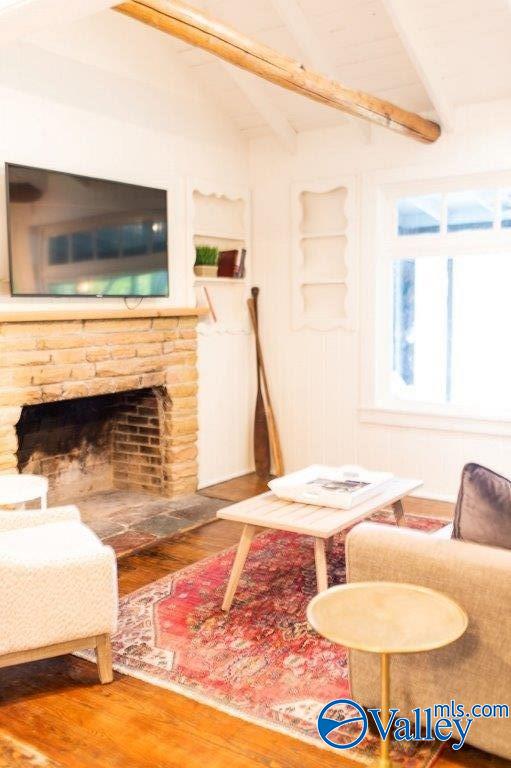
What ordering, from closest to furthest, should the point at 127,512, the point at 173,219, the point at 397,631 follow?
the point at 397,631 → the point at 127,512 → the point at 173,219

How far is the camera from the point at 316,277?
5.32 metres

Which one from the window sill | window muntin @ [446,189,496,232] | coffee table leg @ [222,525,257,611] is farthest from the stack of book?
coffee table leg @ [222,525,257,611]

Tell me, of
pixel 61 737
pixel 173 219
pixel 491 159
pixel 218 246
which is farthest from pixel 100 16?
pixel 61 737

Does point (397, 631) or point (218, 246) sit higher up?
point (218, 246)

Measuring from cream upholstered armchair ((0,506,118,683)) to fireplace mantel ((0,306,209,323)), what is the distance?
1487mm

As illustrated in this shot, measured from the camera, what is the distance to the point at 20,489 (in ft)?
10.9

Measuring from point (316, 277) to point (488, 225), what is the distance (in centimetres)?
125

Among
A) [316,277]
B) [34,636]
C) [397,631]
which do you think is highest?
[316,277]

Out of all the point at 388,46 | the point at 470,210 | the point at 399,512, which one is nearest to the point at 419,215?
the point at 470,210

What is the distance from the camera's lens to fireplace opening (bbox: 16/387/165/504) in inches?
178

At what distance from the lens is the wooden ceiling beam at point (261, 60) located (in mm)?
2842

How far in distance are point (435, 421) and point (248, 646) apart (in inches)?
97.7

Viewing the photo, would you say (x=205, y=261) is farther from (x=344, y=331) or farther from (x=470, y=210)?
(x=470, y=210)

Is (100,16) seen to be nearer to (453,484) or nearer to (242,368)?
(242,368)
